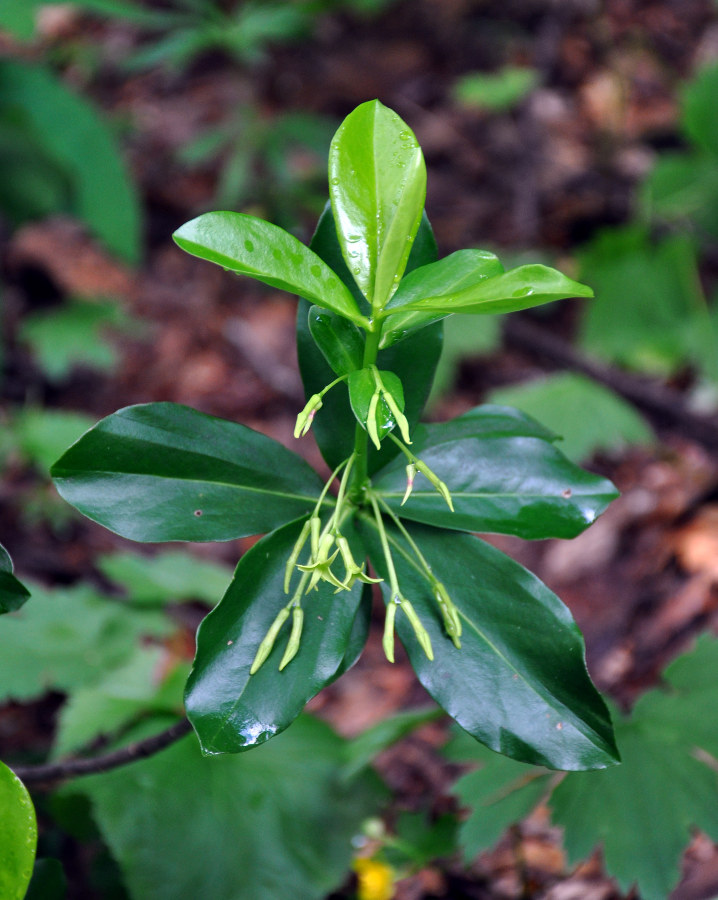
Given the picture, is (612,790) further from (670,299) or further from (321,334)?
(670,299)

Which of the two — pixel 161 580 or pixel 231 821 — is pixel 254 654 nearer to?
pixel 231 821

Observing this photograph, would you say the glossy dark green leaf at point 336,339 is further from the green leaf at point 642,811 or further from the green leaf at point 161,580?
the green leaf at point 161,580

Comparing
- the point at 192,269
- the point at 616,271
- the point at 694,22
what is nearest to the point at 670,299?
the point at 616,271

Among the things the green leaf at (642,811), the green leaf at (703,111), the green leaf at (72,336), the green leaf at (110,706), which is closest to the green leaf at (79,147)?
the green leaf at (72,336)

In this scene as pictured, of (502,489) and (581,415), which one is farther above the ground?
(502,489)

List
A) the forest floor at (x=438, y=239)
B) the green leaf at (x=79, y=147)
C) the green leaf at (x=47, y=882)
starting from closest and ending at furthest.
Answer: the green leaf at (x=47, y=882) < the forest floor at (x=438, y=239) < the green leaf at (x=79, y=147)

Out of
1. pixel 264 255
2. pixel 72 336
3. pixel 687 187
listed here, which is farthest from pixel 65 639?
pixel 687 187
